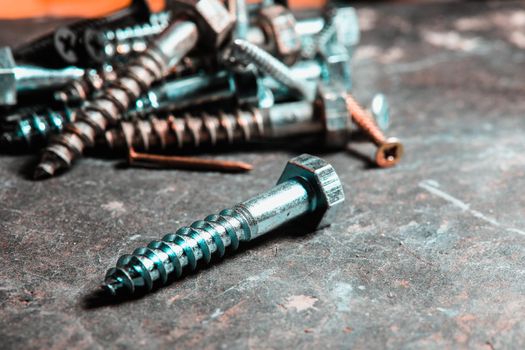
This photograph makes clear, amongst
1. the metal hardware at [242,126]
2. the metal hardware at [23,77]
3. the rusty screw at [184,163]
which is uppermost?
the metal hardware at [23,77]

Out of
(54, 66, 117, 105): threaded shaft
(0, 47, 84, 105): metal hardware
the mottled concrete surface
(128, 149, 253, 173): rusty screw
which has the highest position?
(0, 47, 84, 105): metal hardware

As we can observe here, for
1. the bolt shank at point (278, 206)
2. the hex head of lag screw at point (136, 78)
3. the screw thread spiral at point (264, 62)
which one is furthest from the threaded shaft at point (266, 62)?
the bolt shank at point (278, 206)

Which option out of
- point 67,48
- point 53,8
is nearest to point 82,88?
point 67,48

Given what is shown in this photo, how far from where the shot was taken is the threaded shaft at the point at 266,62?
190 cm

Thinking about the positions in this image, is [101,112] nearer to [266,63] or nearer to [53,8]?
[266,63]

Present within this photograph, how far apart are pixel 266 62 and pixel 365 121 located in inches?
13.8

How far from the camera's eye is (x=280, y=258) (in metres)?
1.48

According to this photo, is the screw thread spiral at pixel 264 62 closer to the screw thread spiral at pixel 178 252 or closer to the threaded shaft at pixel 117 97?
the threaded shaft at pixel 117 97

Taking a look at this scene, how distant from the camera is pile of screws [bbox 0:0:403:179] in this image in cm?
190

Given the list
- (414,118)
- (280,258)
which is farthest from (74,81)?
(414,118)

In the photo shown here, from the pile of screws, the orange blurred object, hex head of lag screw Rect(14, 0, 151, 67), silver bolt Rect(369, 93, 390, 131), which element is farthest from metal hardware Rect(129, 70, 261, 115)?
the orange blurred object

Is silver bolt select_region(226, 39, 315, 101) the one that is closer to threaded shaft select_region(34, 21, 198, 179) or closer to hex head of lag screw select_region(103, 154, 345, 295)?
threaded shaft select_region(34, 21, 198, 179)

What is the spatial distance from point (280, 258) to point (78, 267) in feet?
1.50

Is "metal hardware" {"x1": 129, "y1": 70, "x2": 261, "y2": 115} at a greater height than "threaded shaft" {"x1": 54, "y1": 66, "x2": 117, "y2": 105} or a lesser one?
lesser
